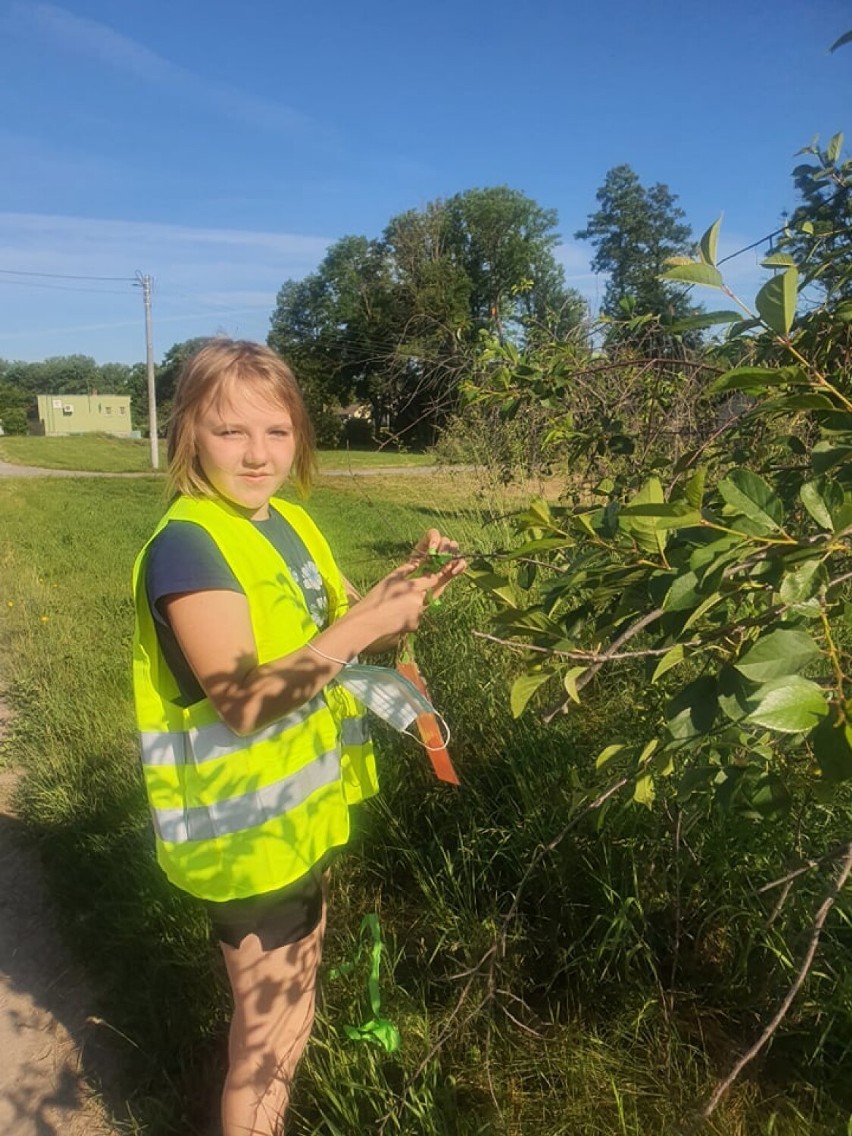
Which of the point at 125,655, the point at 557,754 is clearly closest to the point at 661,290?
the point at 557,754

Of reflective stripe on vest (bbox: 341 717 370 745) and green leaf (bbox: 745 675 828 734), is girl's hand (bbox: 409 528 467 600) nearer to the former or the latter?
reflective stripe on vest (bbox: 341 717 370 745)

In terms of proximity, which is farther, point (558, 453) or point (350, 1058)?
point (558, 453)

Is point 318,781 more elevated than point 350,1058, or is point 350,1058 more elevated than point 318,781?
point 318,781

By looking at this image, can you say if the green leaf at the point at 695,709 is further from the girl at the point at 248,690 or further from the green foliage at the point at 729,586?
the girl at the point at 248,690

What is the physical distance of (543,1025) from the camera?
2.03 metres

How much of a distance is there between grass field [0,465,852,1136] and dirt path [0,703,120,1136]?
74 millimetres

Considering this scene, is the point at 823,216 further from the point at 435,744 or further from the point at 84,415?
the point at 84,415

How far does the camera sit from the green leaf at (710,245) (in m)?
1.01

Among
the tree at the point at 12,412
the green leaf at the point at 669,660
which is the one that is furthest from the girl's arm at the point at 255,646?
the tree at the point at 12,412

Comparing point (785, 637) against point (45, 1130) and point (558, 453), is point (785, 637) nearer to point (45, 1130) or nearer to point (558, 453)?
point (45, 1130)

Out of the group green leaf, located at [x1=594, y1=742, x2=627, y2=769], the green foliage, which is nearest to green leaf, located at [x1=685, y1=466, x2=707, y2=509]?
the green foliage

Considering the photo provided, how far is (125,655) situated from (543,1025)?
12.5 feet

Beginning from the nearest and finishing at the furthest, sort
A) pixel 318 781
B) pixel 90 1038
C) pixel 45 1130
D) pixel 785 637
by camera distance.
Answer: pixel 785 637, pixel 318 781, pixel 45 1130, pixel 90 1038

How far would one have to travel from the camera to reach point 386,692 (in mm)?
1598
